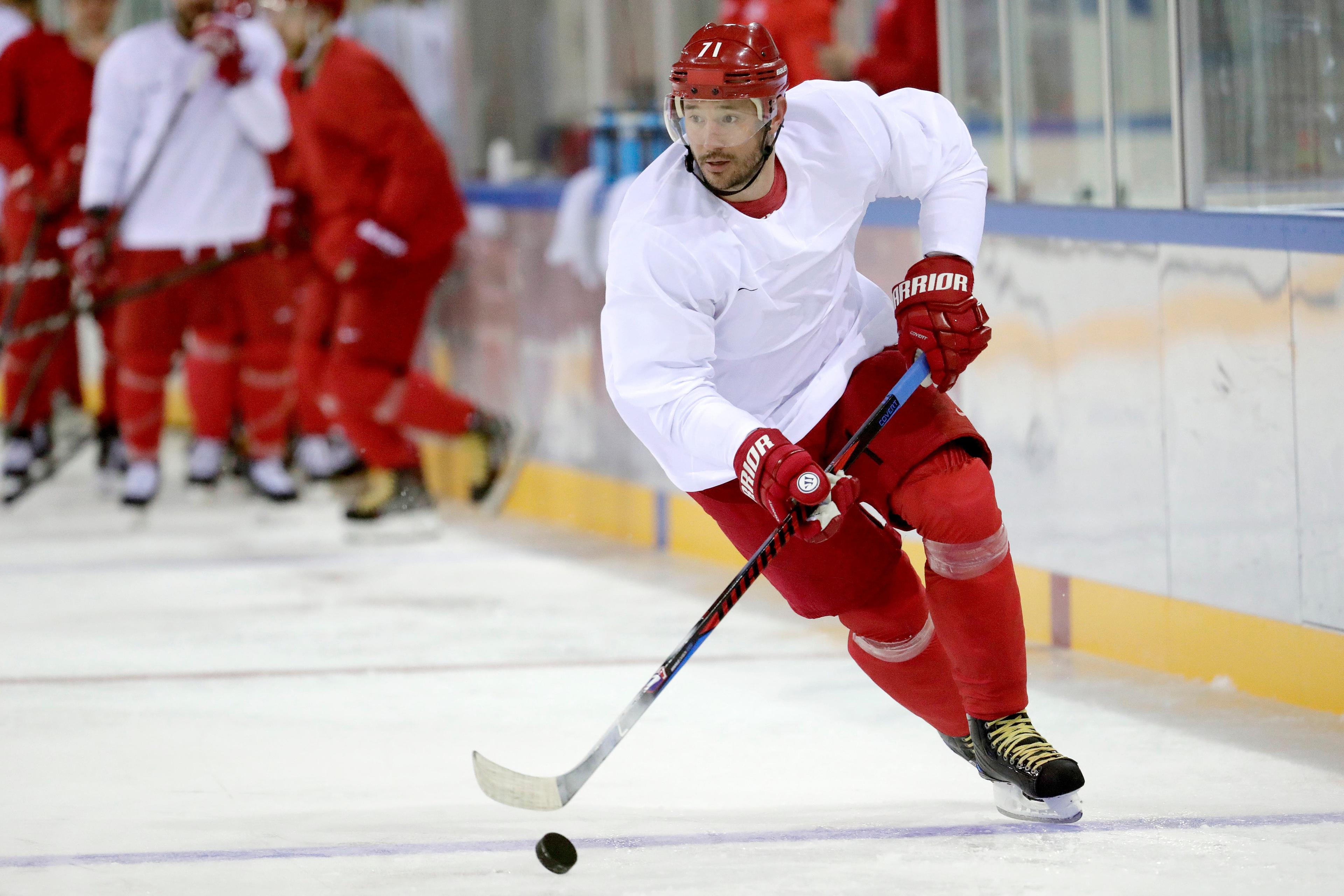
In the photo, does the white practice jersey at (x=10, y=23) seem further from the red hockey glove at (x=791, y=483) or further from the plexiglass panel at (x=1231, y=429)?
the red hockey glove at (x=791, y=483)

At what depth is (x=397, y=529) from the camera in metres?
5.72

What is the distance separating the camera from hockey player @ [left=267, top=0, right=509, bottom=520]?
557 centimetres

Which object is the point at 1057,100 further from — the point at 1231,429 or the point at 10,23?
the point at 10,23

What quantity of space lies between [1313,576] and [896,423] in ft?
3.29

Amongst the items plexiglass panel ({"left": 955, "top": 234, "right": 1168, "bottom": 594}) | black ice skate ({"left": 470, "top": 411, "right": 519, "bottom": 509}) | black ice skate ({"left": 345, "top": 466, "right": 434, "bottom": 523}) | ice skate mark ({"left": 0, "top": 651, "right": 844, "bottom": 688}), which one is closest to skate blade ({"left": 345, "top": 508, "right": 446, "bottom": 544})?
black ice skate ({"left": 345, "top": 466, "right": 434, "bottom": 523})

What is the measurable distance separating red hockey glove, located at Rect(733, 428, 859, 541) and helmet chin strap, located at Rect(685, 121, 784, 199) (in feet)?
1.11

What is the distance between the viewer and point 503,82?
6.91 meters

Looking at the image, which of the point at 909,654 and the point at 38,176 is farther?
the point at 38,176

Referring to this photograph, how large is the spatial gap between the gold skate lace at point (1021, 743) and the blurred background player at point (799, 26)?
9.88 feet

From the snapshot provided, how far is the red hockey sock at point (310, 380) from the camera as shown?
594 cm

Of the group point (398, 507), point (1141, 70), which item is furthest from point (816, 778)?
point (398, 507)

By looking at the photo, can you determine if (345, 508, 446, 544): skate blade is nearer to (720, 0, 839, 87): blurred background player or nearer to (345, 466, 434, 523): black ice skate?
(345, 466, 434, 523): black ice skate

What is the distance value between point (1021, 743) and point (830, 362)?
56 cm

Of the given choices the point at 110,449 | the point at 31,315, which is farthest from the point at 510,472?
the point at 31,315
